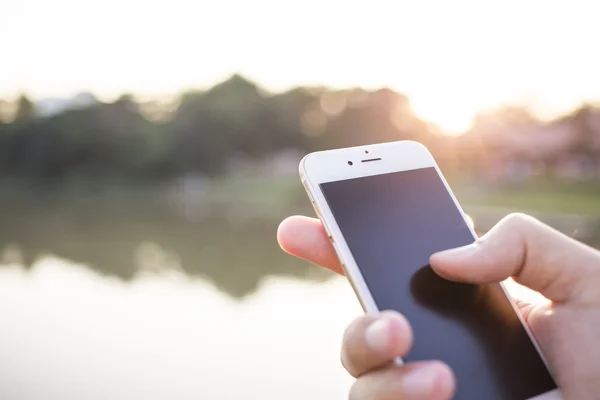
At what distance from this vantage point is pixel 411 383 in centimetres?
57

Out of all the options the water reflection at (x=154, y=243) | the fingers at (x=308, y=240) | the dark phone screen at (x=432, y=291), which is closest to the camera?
the dark phone screen at (x=432, y=291)

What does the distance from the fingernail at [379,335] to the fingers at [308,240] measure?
0.21m

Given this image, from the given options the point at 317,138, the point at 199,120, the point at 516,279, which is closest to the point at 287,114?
the point at 317,138

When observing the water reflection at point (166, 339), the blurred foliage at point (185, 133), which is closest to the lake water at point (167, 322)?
the water reflection at point (166, 339)

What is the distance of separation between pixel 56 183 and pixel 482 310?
303 inches

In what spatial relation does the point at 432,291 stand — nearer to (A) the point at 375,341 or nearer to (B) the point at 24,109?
(A) the point at 375,341

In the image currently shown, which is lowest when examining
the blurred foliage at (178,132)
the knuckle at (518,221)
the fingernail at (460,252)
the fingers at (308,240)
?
the fingernail at (460,252)

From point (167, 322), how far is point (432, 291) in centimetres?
236

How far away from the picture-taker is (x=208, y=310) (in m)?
3.06

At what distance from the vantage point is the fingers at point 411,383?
21.7 inches

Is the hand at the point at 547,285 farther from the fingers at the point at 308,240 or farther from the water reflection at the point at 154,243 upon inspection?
the water reflection at the point at 154,243

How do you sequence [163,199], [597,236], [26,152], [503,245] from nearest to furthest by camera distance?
[503,245]
[597,236]
[26,152]
[163,199]

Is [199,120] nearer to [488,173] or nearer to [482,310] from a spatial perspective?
[488,173]

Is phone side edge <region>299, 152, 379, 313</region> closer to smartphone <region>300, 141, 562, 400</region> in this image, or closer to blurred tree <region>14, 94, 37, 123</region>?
smartphone <region>300, 141, 562, 400</region>
